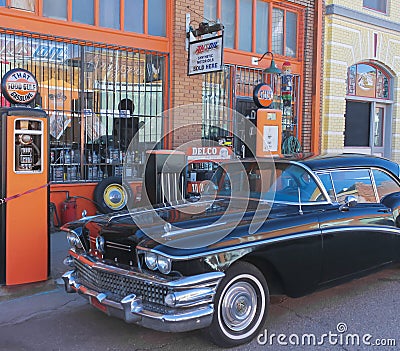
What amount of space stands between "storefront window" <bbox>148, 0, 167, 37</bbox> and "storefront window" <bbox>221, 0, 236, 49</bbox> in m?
1.58

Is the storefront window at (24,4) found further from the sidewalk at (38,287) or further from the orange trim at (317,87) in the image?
the orange trim at (317,87)

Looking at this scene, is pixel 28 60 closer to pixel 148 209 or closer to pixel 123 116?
pixel 123 116

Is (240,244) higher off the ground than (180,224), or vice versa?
(180,224)

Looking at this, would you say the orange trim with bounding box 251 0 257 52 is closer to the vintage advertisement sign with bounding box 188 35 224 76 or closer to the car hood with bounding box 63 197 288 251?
the vintage advertisement sign with bounding box 188 35 224 76

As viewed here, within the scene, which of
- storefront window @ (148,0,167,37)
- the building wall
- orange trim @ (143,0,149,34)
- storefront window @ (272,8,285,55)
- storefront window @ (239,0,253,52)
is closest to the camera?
orange trim @ (143,0,149,34)

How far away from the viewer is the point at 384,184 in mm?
5359

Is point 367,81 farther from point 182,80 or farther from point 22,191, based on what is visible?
point 22,191

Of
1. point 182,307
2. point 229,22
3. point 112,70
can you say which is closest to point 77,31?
point 112,70

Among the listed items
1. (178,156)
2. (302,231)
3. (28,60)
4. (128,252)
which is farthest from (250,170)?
(28,60)

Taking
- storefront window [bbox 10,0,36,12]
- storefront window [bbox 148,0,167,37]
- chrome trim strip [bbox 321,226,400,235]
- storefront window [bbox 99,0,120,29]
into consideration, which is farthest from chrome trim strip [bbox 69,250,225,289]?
storefront window [bbox 148,0,167,37]

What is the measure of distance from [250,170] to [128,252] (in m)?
1.77

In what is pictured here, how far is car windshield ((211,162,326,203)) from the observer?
4.64m

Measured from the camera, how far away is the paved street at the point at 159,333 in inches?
153

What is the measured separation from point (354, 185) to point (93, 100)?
5.24 metres
